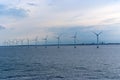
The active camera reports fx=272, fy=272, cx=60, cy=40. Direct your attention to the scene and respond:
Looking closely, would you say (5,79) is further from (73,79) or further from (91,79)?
(91,79)

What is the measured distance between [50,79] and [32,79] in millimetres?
4385

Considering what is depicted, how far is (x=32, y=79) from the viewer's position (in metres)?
65.6

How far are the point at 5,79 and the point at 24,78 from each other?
15.2 feet

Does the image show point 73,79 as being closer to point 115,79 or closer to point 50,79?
point 50,79

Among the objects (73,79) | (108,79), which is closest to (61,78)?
(73,79)

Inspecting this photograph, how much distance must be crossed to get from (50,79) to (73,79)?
18.6 feet

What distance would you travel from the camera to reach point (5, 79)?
66688 mm

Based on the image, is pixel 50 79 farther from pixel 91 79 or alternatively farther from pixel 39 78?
pixel 91 79

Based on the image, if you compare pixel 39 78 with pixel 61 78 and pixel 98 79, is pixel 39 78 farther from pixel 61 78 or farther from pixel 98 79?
pixel 98 79

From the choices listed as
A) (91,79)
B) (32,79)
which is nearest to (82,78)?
(91,79)

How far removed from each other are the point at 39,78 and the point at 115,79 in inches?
737

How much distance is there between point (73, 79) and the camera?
219 ft

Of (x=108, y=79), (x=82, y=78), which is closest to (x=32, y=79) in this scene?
(x=82, y=78)

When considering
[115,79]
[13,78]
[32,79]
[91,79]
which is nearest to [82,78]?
[91,79]
